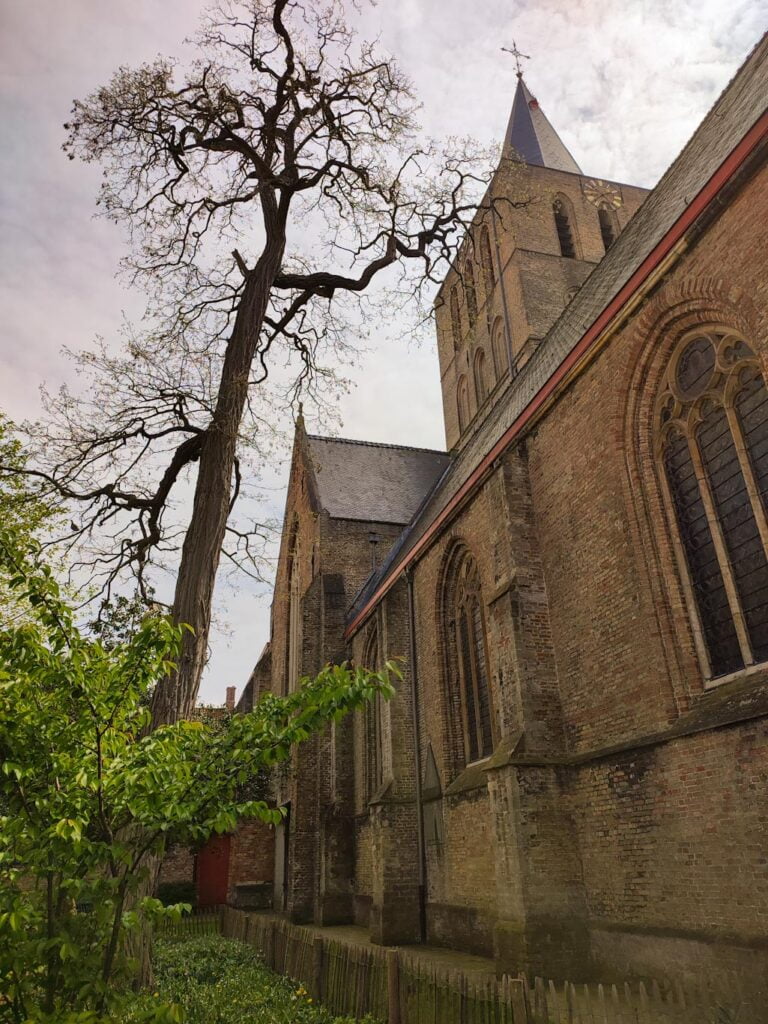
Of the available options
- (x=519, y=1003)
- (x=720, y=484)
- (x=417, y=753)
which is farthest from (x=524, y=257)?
(x=519, y=1003)

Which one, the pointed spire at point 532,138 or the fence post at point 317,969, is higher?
the pointed spire at point 532,138

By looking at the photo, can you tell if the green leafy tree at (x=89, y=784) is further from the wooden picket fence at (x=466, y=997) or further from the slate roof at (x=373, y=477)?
the slate roof at (x=373, y=477)

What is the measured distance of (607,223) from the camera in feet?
73.5

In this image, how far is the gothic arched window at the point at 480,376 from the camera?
22.4 meters

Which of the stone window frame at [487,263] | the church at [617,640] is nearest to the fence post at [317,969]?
the church at [617,640]

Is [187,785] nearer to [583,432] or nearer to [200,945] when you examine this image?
[583,432]

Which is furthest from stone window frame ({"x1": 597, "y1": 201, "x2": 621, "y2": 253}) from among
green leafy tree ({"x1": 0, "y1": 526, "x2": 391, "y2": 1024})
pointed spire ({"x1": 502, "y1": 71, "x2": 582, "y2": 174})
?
green leafy tree ({"x1": 0, "y1": 526, "x2": 391, "y2": 1024})

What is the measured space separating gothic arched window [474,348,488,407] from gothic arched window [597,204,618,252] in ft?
17.0

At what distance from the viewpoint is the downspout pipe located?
1163 centimetres

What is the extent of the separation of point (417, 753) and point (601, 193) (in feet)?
60.1

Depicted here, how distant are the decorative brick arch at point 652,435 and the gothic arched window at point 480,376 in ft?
47.4

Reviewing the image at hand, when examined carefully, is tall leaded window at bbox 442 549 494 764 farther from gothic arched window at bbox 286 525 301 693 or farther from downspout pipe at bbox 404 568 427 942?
gothic arched window at bbox 286 525 301 693

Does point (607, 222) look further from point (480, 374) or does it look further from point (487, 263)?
point (480, 374)

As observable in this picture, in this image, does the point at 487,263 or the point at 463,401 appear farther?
the point at 463,401
